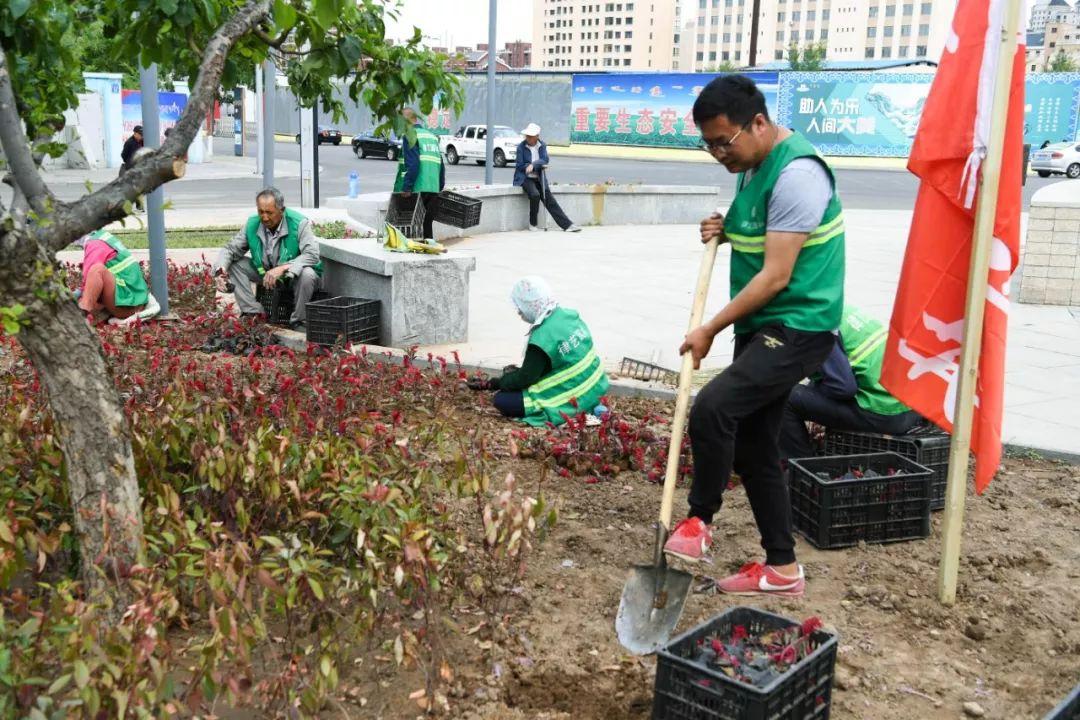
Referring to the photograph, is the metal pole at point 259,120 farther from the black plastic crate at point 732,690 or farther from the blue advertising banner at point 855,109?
the blue advertising banner at point 855,109

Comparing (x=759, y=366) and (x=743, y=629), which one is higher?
(x=759, y=366)

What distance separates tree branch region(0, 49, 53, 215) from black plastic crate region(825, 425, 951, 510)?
11.5ft

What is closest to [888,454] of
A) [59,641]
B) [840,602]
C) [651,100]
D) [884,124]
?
[840,602]

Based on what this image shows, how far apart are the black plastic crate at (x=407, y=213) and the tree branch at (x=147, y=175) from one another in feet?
33.2

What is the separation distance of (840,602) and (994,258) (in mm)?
1306

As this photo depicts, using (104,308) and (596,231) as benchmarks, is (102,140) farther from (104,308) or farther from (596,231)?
(104,308)

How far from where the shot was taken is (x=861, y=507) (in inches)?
175

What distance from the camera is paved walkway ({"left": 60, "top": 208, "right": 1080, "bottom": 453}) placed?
23.8 feet

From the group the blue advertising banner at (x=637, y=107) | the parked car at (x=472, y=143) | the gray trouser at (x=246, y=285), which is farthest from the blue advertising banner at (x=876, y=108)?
the gray trouser at (x=246, y=285)

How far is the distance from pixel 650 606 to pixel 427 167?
34.2 ft

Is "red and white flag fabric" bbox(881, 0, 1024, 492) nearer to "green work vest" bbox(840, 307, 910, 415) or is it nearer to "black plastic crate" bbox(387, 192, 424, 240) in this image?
"green work vest" bbox(840, 307, 910, 415)

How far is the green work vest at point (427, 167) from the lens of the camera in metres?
13.4

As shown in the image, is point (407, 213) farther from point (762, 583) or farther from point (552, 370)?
point (762, 583)

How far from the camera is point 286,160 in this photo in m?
40.1
